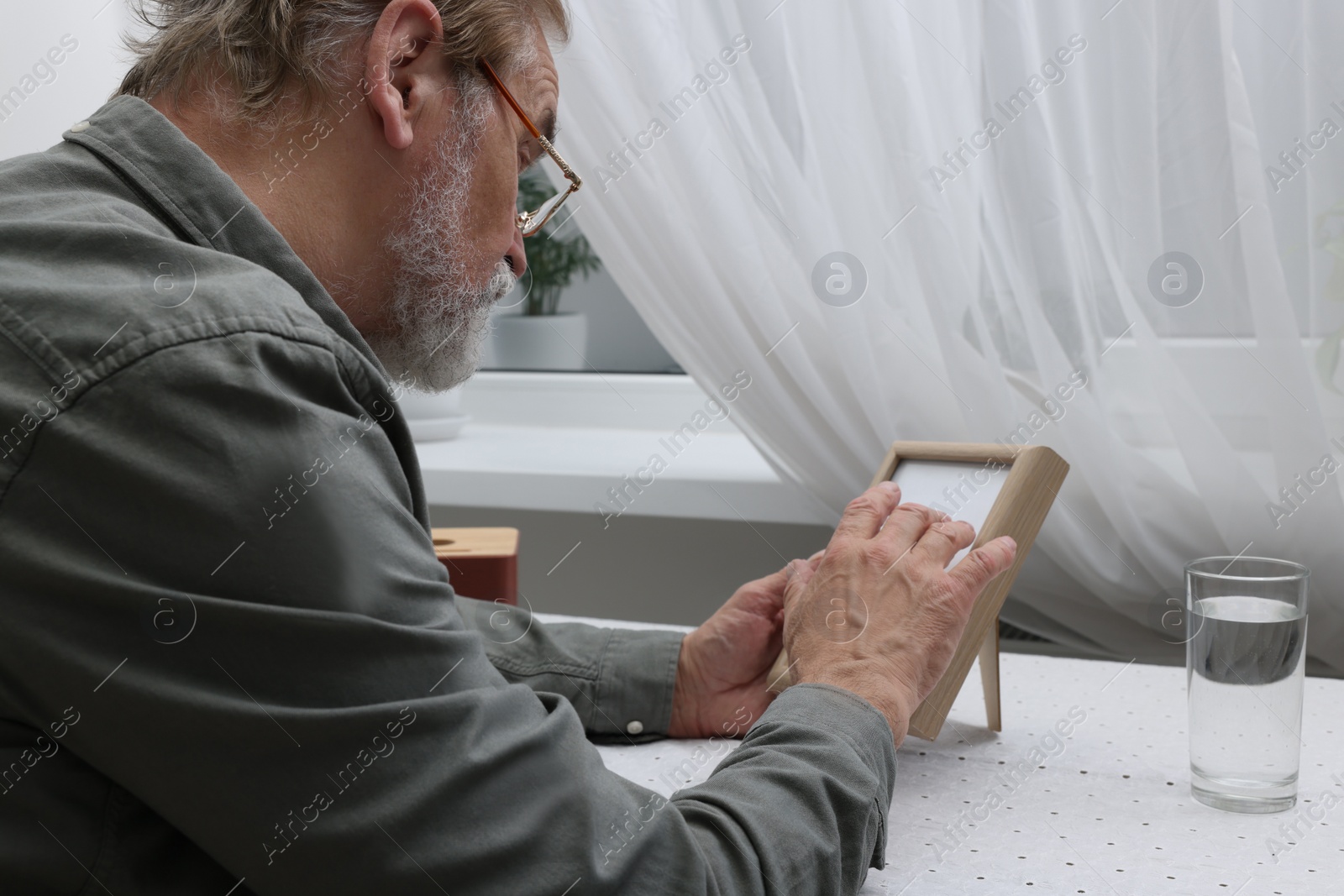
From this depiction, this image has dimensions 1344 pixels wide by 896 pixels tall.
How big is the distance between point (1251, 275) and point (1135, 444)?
0.24 m

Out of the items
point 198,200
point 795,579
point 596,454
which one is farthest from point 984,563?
point 596,454

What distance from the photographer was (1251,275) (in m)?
1.26

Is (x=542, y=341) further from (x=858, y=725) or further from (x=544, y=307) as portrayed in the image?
(x=858, y=725)

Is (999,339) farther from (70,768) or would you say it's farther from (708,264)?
(70,768)

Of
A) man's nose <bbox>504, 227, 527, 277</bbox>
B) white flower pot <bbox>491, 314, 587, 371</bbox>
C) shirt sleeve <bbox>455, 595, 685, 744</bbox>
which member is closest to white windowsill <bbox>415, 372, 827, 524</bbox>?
white flower pot <bbox>491, 314, 587, 371</bbox>

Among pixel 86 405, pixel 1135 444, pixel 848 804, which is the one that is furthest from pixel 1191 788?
pixel 86 405

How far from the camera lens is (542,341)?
2285mm

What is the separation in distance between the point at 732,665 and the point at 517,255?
0.41 metres

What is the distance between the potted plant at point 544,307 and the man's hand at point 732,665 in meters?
1.31

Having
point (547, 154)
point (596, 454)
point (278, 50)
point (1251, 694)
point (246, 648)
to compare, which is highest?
point (278, 50)

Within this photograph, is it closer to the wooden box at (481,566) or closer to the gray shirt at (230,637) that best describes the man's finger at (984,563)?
the gray shirt at (230,637)

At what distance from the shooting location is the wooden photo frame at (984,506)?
853mm

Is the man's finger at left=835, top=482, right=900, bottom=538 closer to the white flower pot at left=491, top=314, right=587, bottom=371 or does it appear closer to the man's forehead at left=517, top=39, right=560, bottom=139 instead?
the man's forehead at left=517, top=39, right=560, bottom=139

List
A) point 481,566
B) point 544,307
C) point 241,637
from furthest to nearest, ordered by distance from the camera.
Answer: point 544,307, point 481,566, point 241,637
